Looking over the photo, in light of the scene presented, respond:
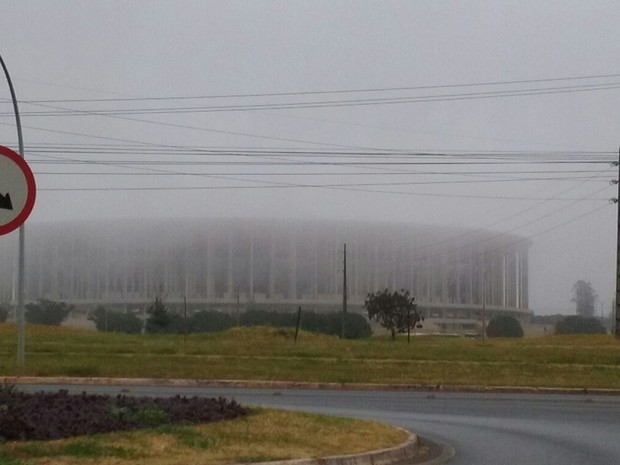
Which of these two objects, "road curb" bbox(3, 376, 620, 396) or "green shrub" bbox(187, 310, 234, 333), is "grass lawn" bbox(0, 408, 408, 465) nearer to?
"road curb" bbox(3, 376, 620, 396)

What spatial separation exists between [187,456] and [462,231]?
7753cm

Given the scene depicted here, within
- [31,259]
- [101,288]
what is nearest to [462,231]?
[101,288]

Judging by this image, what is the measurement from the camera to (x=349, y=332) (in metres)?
66.2

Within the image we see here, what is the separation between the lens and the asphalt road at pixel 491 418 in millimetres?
12547

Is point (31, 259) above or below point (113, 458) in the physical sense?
above

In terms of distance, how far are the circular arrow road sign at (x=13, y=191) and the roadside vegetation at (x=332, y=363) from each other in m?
15.5

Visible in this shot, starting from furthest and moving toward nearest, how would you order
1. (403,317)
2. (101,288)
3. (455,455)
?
(101,288) → (403,317) → (455,455)

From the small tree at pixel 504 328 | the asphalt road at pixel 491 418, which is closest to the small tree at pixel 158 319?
the small tree at pixel 504 328

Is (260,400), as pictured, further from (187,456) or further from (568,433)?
(187,456)

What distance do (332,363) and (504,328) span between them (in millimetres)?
49441

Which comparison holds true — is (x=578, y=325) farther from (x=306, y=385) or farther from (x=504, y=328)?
(x=306, y=385)

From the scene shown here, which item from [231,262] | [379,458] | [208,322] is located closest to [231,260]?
[231,262]

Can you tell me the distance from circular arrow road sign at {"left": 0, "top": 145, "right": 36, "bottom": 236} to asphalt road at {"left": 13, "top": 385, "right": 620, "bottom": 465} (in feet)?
18.5

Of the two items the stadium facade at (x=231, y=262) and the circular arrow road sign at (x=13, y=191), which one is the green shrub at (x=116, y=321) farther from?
the circular arrow road sign at (x=13, y=191)
